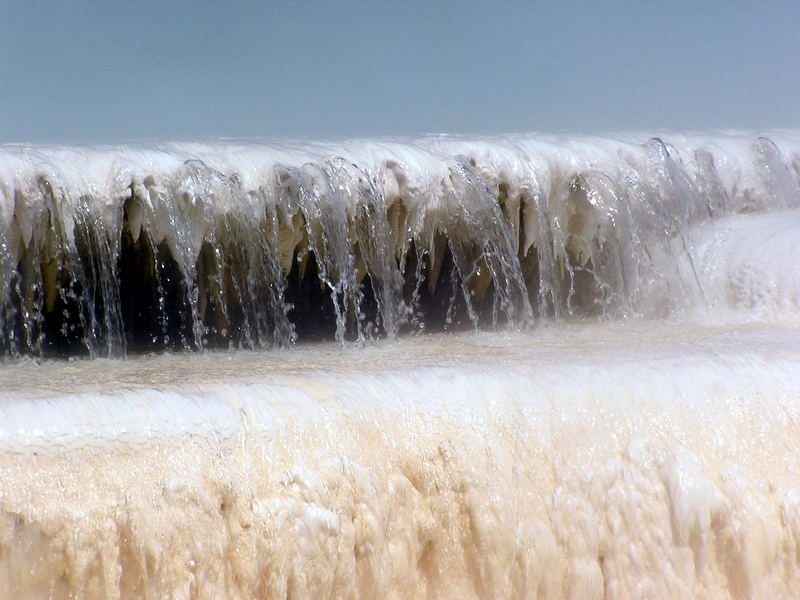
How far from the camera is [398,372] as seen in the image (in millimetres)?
3592

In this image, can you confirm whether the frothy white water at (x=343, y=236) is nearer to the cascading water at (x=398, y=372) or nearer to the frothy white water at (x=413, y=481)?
the cascading water at (x=398, y=372)

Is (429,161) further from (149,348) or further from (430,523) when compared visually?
(430,523)

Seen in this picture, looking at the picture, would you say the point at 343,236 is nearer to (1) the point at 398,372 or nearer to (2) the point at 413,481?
(1) the point at 398,372

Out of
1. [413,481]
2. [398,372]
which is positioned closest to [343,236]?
[398,372]

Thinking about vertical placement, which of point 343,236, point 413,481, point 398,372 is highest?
point 343,236

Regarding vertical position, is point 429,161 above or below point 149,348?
above

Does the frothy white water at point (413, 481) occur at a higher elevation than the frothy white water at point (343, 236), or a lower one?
lower

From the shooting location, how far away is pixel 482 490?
3.17 meters

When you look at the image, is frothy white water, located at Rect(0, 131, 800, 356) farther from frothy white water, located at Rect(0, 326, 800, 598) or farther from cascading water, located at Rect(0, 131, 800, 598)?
frothy white water, located at Rect(0, 326, 800, 598)

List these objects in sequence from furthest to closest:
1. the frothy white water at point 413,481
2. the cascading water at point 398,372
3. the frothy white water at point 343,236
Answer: the frothy white water at point 343,236 → the cascading water at point 398,372 → the frothy white water at point 413,481

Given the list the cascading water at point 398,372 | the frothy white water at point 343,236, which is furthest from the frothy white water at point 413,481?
the frothy white water at point 343,236

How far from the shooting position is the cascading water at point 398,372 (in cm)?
279

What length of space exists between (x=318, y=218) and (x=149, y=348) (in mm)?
1229

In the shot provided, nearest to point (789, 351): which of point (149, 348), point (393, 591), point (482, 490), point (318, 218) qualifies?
point (482, 490)
